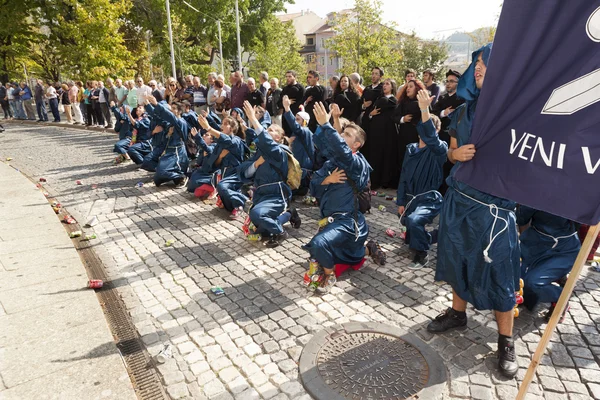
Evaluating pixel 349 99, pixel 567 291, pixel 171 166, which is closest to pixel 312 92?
pixel 349 99

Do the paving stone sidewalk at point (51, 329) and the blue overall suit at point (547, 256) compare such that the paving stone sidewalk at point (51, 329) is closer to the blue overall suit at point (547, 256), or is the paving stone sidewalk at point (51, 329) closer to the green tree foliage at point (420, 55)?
the blue overall suit at point (547, 256)

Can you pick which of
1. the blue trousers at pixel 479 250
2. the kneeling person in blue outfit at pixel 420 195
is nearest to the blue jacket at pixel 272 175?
the kneeling person in blue outfit at pixel 420 195

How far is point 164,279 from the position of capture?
519cm

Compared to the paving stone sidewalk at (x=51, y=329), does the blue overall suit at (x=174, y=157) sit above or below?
above

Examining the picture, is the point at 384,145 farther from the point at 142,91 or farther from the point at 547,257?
the point at 142,91

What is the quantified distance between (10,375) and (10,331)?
723 millimetres

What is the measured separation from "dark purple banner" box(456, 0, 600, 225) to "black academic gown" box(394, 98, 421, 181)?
5.39m

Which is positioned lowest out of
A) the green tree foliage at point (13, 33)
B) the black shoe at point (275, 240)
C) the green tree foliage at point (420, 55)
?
the black shoe at point (275, 240)

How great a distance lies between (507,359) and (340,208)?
Result: 2276mm

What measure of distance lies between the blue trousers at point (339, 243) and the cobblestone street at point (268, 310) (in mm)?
280

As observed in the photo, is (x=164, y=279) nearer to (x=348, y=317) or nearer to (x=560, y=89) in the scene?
(x=348, y=317)

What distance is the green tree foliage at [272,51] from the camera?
4078 cm

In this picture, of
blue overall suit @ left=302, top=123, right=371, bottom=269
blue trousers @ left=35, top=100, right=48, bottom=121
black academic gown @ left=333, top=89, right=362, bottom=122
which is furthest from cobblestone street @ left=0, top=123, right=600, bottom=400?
blue trousers @ left=35, top=100, right=48, bottom=121

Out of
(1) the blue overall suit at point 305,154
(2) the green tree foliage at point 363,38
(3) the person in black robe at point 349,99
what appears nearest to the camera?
(1) the blue overall suit at point 305,154
